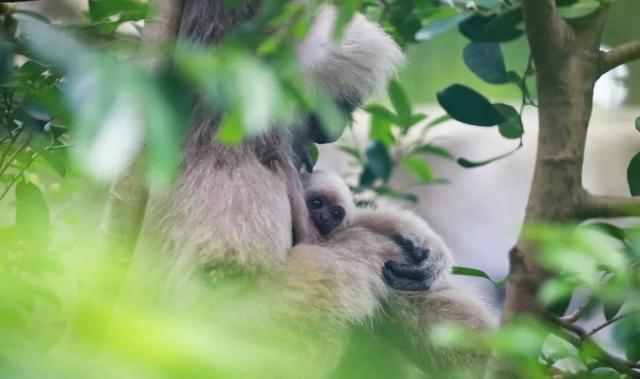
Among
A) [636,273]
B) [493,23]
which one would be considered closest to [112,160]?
[636,273]

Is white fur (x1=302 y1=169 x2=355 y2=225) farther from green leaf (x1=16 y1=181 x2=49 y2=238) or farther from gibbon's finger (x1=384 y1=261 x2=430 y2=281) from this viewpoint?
green leaf (x1=16 y1=181 x2=49 y2=238)

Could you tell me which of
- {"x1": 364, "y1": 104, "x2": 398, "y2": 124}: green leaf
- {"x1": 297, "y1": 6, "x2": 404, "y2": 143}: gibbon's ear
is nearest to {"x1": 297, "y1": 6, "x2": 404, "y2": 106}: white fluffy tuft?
{"x1": 297, "y1": 6, "x2": 404, "y2": 143}: gibbon's ear

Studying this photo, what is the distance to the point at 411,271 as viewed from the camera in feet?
10.00

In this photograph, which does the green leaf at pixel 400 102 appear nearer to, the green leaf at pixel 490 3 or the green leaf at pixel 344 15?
the green leaf at pixel 490 3

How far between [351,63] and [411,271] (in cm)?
74

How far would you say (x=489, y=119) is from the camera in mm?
2721

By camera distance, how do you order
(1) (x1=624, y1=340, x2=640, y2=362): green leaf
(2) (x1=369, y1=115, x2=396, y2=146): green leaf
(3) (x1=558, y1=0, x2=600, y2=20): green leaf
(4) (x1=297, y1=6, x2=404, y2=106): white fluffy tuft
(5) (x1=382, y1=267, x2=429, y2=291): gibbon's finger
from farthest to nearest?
(2) (x1=369, y1=115, x2=396, y2=146): green leaf → (5) (x1=382, y1=267, x2=429, y2=291): gibbon's finger → (4) (x1=297, y1=6, x2=404, y2=106): white fluffy tuft → (1) (x1=624, y1=340, x2=640, y2=362): green leaf → (3) (x1=558, y1=0, x2=600, y2=20): green leaf

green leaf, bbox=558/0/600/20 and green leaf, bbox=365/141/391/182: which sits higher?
green leaf, bbox=558/0/600/20

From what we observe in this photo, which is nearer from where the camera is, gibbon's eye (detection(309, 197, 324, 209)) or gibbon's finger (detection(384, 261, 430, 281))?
gibbon's finger (detection(384, 261, 430, 281))

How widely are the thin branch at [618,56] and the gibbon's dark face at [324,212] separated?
1399mm

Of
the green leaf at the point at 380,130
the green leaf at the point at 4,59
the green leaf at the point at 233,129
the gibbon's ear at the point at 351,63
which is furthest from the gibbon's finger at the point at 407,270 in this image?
the green leaf at the point at 233,129

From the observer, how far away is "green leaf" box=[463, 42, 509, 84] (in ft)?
9.14

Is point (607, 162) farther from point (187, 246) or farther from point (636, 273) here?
point (636, 273)

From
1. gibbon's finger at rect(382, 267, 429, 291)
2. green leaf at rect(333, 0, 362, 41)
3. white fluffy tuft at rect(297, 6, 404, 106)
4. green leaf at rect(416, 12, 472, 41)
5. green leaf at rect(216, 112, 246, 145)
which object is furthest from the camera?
gibbon's finger at rect(382, 267, 429, 291)
